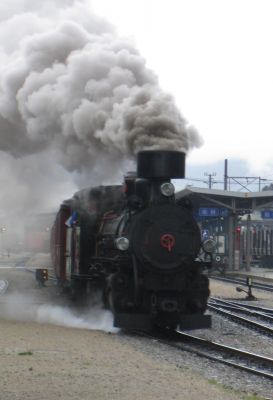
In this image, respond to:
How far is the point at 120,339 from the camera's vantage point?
10445 mm

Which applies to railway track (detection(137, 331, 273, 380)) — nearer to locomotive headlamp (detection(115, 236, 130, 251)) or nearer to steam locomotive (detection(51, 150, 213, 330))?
steam locomotive (detection(51, 150, 213, 330))

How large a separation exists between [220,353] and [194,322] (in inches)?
52.2

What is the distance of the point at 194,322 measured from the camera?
35.4 feet

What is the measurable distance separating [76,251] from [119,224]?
186 centimetres

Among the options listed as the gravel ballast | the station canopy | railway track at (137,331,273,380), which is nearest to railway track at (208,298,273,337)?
the gravel ballast

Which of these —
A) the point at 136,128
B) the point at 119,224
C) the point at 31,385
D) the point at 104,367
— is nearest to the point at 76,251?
the point at 119,224

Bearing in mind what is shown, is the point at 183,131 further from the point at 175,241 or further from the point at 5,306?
the point at 5,306

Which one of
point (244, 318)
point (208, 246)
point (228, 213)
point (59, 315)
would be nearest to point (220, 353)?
point (208, 246)

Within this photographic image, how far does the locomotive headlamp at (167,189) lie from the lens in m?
10.6

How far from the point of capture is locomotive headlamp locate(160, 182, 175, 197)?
10.6 metres

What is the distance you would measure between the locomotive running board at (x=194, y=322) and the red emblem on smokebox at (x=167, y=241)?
116 cm

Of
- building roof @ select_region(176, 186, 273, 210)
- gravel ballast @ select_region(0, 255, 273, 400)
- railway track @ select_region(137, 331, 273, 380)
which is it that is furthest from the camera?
building roof @ select_region(176, 186, 273, 210)

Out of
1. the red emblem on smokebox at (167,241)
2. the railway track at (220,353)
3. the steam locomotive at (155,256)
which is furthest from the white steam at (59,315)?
the red emblem on smokebox at (167,241)

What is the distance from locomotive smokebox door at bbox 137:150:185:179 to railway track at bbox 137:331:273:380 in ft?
8.76
